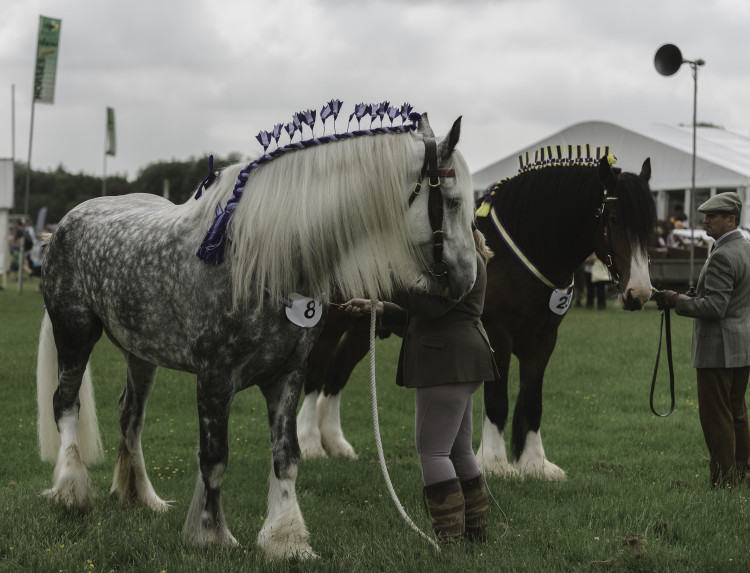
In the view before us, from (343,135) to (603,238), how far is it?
2.38 meters

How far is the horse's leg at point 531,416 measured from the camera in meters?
5.96

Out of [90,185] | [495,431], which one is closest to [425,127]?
[495,431]

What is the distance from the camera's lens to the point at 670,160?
27.2 metres

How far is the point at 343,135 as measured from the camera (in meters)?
3.76

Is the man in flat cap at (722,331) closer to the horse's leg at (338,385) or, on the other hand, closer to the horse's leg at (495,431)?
the horse's leg at (495,431)

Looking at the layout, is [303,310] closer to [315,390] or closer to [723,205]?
[723,205]

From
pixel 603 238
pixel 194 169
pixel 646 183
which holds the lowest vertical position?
pixel 603 238

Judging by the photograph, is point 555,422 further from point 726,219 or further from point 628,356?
point 628,356

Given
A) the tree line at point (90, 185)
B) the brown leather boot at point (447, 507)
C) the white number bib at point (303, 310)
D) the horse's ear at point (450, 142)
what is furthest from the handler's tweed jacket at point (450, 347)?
the tree line at point (90, 185)

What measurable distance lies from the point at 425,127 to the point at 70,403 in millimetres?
2779

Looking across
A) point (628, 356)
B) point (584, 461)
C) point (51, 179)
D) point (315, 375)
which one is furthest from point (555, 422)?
point (51, 179)

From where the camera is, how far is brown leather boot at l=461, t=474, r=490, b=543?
14.1 feet

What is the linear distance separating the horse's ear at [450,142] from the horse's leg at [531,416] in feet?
8.95

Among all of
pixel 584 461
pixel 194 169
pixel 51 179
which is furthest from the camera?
pixel 51 179
